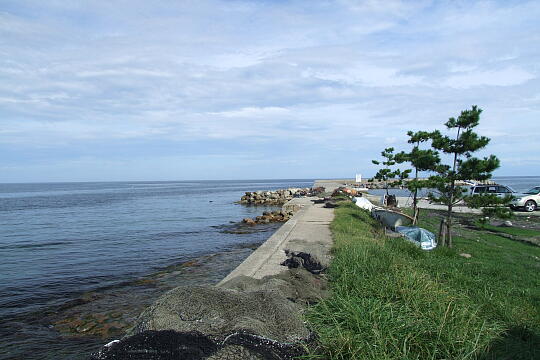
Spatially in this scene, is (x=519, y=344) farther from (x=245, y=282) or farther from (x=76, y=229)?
(x=76, y=229)

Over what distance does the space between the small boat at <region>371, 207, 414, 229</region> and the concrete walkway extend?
8.37 feet

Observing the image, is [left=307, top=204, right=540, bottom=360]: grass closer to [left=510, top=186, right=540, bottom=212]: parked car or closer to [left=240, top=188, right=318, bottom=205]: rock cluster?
[left=510, top=186, right=540, bottom=212]: parked car

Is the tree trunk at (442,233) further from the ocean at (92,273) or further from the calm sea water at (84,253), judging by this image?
the calm sea water at (84,253)

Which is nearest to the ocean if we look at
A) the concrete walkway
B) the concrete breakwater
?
Answer: the concrete walkway

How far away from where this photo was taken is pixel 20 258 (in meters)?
15.6

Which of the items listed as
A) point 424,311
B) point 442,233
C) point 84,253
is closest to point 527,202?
point 442,233

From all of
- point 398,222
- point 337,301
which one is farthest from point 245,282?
point 398,222

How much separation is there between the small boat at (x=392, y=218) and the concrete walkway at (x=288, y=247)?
2552 millimetres

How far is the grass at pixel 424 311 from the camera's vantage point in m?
4.00

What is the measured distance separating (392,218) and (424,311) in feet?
41.7

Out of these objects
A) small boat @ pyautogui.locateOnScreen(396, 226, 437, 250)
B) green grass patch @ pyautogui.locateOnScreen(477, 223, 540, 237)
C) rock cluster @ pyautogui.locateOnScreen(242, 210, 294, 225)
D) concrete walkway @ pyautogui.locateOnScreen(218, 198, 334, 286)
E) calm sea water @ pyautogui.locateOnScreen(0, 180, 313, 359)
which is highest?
concrete walkway @ pyautogui.locateOnScreen(218, 198, 334, 286)

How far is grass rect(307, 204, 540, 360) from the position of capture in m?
4.00

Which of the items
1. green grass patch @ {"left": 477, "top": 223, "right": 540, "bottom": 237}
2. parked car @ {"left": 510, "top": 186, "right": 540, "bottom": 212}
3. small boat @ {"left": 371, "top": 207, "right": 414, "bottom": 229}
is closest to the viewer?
green grass patch @ {"left": 477, "top": 223, "right": 540, "bottom": 237}

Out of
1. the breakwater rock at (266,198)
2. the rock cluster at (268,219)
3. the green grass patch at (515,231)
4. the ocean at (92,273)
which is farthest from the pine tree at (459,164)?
the breakwater rock at (266,198)
